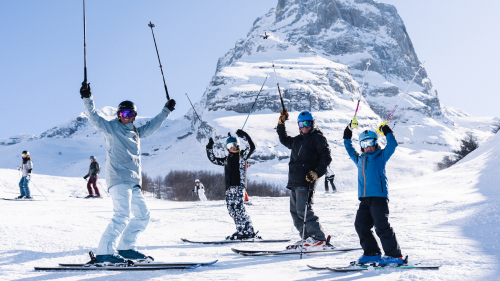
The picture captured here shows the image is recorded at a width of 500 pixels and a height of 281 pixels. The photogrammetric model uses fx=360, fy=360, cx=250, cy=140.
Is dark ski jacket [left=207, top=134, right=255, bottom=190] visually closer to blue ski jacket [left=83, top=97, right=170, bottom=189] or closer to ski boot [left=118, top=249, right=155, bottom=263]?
blue ski jacket [left=83, top=97, right=170, bottom=189]

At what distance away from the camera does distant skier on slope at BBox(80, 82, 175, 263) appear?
12.2ft

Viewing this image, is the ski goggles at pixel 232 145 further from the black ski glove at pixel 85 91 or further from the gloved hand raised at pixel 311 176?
the black ski glove at pixel 85 91

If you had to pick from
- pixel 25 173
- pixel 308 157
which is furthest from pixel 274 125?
pixel 308 157

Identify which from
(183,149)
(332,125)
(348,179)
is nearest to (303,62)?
(332,125)

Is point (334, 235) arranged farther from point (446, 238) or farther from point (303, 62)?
point (303, 62)

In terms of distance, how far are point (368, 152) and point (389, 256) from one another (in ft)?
3.57

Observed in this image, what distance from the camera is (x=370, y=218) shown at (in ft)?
12.5

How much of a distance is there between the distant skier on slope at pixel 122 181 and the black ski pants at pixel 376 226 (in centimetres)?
237

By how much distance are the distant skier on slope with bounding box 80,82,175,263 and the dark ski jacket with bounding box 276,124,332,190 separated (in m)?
2.03

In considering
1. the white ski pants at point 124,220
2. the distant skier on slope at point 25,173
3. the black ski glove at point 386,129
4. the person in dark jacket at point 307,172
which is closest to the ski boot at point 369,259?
the person in dark jacket at point 307,172

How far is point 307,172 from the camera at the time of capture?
4.90 meters

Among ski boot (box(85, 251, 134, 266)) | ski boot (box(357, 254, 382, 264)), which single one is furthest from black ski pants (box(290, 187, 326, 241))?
ski boot (box(85, 251, 134, 266))

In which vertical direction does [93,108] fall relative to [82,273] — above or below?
above

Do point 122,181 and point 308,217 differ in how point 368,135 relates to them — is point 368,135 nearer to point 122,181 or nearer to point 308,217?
point 308,217
